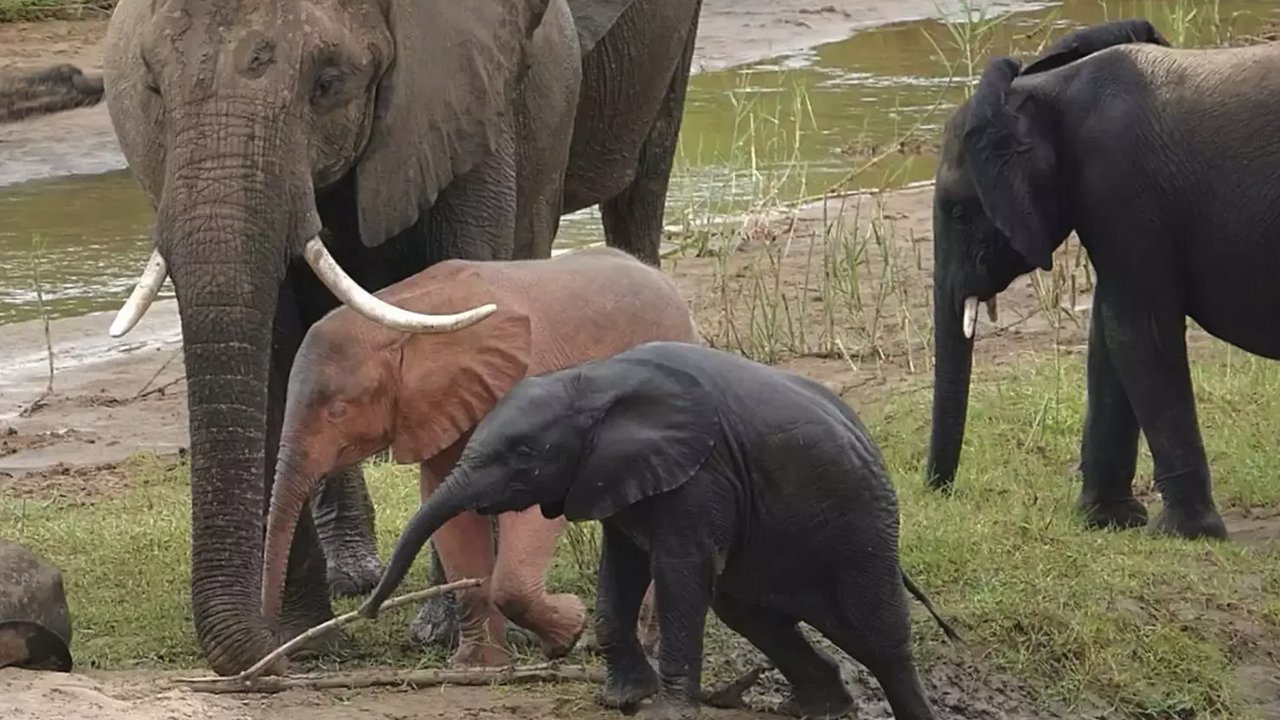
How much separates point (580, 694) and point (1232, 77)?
119 inches

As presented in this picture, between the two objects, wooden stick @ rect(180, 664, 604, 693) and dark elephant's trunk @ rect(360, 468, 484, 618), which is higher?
dark elephant's trunk @ rect(360, 468, 484, 618)

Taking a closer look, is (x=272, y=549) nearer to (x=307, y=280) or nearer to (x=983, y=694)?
(x=307, y=280)

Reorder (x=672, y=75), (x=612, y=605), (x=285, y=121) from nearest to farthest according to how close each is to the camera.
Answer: (x=612, y=605) → (x=285, y=121) → (x=672, y=75)

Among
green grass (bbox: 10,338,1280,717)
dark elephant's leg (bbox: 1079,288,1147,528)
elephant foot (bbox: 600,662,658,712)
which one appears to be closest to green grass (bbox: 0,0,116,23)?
→ green grass (bbox: 10,338,1280,717)

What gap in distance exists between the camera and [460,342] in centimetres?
491

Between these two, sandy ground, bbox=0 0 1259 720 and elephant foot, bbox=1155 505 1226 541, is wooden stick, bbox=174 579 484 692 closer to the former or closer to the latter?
sandy ground, bbox=0 0 1259 720

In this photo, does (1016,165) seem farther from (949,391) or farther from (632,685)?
(632,685)

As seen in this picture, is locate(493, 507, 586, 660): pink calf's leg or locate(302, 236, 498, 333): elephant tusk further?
locate(493, 507, 586, 660): pink calf's leg

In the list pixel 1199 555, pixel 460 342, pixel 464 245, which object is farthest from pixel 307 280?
pixel 1199 555

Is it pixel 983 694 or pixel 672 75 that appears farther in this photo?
pixel 672 75

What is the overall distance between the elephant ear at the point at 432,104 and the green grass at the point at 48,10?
12.2 m

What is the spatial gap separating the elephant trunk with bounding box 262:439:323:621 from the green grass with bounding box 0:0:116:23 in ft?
42.4

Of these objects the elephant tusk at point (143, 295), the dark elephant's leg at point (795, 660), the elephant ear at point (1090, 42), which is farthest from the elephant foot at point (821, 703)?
the elephant ear at point (1090, 42)

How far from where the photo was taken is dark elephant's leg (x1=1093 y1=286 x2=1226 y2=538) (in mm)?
6730
